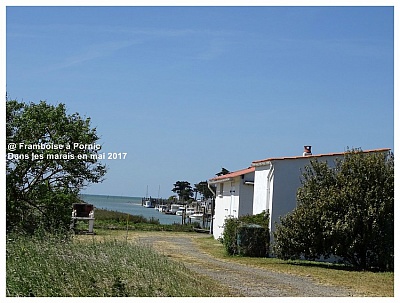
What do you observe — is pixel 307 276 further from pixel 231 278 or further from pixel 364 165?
pixel 364 165

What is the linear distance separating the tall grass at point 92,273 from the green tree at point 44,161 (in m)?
1.48

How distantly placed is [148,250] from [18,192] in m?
3.01

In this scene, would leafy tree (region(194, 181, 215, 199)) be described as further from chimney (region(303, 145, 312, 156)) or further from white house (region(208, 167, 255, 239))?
chimney (region(303, 145, 312, 156))

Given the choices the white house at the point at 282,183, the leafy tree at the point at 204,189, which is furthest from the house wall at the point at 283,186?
the leafy tree at the point at 204,189

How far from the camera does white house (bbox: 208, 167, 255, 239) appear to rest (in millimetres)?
19466

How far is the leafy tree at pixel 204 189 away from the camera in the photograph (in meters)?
15.3

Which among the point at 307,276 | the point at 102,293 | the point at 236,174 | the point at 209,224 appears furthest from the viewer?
the point at 209,224

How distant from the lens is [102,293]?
9.54 metres

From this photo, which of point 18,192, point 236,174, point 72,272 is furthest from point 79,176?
point 236,174

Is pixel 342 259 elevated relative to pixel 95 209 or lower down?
lower down

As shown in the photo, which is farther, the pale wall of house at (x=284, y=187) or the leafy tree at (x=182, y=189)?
the pale wall of house at (x=284, y=187)

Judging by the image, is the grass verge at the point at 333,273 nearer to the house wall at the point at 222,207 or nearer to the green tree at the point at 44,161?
the house wall at the point at 222,207

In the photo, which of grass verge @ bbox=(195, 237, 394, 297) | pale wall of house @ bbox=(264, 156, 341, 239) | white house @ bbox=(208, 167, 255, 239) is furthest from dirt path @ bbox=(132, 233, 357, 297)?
white house @ bbox=(208, 167, 255, 239)

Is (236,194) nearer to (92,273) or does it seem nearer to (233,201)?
(233,201)
